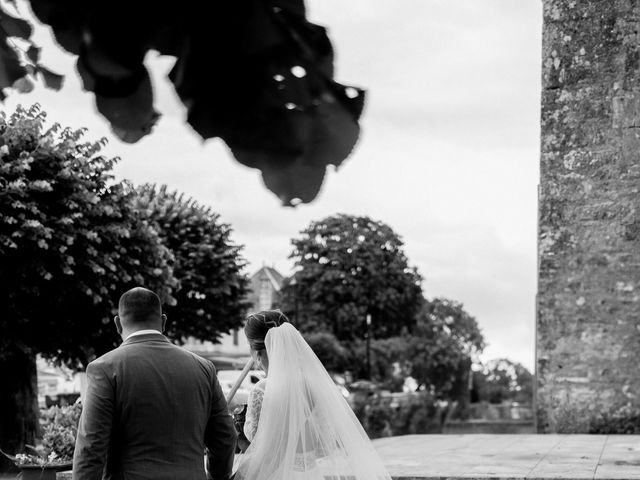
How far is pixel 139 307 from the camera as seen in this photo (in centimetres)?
522

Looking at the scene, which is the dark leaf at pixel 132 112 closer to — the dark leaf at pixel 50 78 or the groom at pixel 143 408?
the dark leaf at pixel 50 78

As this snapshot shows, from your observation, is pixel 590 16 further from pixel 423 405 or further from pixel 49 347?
pixel 423 405

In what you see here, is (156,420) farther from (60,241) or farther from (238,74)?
(60,241)

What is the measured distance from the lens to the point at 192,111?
1597mm

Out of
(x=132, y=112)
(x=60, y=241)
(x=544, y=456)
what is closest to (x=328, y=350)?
(x=60, y=241)

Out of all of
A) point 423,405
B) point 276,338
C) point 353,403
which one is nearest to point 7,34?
point 276,338

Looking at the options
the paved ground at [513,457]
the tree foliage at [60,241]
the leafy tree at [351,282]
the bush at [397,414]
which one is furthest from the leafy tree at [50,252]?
the leafy tree at [351,282]

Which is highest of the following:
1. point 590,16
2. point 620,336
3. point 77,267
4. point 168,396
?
point 590,16

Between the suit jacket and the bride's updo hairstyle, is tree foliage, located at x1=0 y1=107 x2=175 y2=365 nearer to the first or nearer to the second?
the bride's updo hairstyle

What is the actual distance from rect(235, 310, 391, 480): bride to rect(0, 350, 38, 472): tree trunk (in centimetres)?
1544

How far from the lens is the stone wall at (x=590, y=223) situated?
50.3ft

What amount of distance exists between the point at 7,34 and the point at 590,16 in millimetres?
14738

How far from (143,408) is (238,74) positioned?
3.68 meters

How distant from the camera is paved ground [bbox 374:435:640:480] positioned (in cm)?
934
